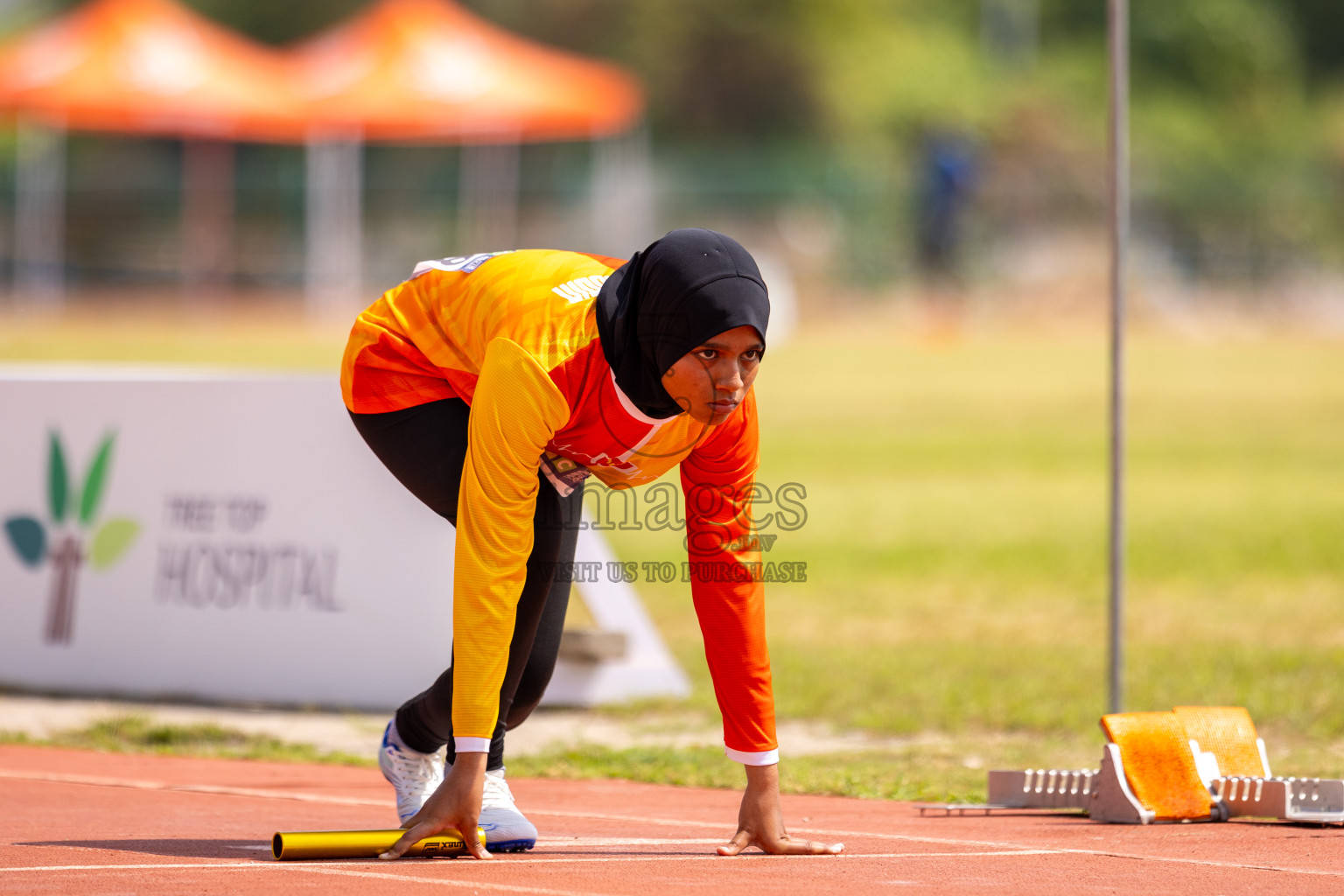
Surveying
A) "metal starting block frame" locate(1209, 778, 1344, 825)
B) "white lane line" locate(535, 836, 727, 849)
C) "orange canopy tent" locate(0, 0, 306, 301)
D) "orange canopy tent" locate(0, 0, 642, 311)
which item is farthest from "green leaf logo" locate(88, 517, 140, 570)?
"orange canopy tent" locate(0, 0, 306, 301)

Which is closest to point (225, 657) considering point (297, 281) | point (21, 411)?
point (21, 411)

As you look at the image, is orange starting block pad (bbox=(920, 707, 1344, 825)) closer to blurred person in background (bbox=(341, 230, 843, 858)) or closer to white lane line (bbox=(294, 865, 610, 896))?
blurred person in background (bbox=(341, 230, 843, 858))

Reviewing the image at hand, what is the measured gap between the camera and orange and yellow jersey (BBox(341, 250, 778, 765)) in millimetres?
4238

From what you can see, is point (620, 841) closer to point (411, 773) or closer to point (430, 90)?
point (411, 773)

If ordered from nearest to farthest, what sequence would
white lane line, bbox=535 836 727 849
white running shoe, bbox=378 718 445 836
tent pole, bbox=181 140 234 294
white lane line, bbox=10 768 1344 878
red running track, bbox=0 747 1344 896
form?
red running track, bbox=0 747 1344 896, white lane line, bbox=10 768 1344 878, white running shoe, bbox=378 718 445 836, white lane line, bbox=535 836 727 849, tent pole, bbox=181 140 234 294

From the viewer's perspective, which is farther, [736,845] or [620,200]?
[620,200]

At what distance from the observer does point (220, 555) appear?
28.2 ft

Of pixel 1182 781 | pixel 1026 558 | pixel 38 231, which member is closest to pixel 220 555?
pixel 1182 781

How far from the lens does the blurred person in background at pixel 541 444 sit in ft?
13.8

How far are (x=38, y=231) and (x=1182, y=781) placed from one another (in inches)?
1861

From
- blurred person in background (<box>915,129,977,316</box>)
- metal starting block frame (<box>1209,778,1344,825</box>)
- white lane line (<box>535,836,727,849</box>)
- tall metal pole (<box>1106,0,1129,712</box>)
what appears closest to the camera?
white lane line (<box>535,836,727,849</box>)

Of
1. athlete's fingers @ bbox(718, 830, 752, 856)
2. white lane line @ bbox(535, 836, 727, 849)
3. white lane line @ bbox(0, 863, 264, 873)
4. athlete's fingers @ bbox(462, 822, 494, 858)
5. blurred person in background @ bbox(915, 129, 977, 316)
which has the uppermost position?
blurred person in background @ bbox(915, 129, 977, 316)

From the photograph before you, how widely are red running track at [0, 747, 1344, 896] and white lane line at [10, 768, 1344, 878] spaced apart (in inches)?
0.4

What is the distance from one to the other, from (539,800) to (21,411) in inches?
163
